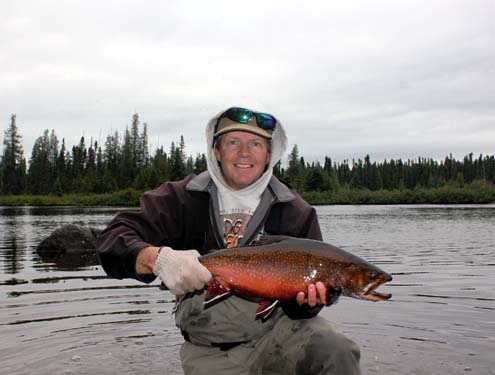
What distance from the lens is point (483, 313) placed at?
8.05 metres

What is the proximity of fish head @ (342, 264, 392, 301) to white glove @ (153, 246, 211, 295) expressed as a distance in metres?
0.95

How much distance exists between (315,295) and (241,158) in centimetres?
138

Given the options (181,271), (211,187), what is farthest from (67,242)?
(181,271)

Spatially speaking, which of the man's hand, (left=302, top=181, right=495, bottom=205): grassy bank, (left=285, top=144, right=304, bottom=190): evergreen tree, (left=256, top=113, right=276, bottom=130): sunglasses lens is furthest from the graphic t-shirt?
(left=285, top=144, right=304, bottom=190): evergreen tree

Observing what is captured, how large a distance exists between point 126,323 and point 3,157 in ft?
329

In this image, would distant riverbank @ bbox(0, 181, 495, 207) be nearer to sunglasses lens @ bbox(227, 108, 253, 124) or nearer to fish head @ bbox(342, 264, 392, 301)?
sunglasses lens @ bbox(227, 108, 253, 124)

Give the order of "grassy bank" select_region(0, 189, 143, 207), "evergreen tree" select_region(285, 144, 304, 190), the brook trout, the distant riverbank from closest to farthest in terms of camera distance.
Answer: the brook trout, "grassy bank" select_region(0, 189, 143, 207), the distant riverbank, "evergreen tree" select_region(285, 144, 304, 190)

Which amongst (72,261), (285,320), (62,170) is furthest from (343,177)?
(285,320)

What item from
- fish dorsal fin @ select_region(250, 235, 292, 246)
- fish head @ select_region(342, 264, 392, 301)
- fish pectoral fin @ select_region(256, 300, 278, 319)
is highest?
fish dorsal fin @ select_region(250, 235, 292, 246)

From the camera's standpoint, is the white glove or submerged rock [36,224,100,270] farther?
submerged rock [36,224,100,270]

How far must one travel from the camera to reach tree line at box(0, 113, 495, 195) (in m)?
90.2

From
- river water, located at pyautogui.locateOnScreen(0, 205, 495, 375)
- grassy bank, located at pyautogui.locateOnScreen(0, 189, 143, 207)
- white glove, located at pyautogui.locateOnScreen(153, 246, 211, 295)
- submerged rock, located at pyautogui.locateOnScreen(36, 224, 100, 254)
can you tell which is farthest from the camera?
grassy bank, located at pyautogui.locateOnScreen(0, 189, 143, 207)

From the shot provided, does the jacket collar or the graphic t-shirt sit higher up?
the jacket collar

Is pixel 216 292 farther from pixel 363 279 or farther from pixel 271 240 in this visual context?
pixel 363 279
